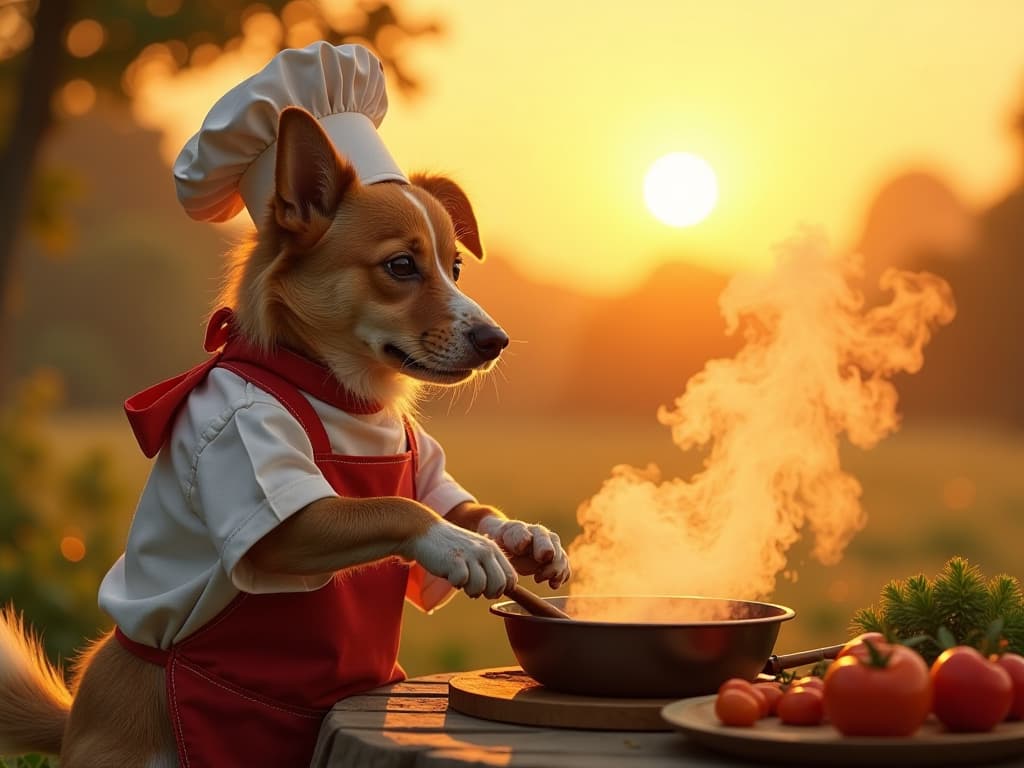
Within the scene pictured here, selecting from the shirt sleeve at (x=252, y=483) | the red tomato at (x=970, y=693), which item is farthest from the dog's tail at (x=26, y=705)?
the red tomato at (x=970, y=693)

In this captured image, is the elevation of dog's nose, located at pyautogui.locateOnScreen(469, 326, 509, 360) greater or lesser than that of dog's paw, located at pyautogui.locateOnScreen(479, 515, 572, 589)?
greater

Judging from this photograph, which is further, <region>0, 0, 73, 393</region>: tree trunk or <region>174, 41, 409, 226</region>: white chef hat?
<region>0, 0, 73, 393</region>: tree trunk

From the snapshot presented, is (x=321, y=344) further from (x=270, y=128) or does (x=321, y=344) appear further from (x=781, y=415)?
(x=781, y=415)

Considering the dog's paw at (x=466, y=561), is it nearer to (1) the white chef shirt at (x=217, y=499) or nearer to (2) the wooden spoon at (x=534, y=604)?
(2) the wooden spoon at (x=534, y=604)

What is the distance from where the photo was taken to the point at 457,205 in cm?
345

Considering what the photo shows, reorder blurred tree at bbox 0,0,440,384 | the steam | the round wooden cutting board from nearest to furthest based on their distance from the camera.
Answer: the round wooden cutting board → the steam → blurred tree at bbox 0,0,440,384

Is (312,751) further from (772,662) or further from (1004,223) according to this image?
(1004,223)

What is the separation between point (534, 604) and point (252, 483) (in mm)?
642

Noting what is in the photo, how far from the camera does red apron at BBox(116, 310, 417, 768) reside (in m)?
2.80

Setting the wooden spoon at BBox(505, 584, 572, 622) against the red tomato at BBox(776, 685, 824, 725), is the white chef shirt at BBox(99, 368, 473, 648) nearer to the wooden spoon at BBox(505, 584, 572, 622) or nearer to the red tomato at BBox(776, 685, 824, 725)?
the wooden spoon at BBox(505, 584, 572, 622)

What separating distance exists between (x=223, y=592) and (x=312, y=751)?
0.43m

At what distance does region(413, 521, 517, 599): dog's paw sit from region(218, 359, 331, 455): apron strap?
0.35 metres

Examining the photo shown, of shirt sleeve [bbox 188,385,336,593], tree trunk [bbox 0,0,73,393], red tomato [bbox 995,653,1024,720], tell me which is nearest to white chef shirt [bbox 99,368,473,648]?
shirt sleeve [bbox 188,385,336,593]

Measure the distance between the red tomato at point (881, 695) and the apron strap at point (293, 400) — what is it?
1.18 m
